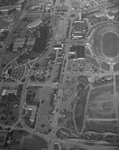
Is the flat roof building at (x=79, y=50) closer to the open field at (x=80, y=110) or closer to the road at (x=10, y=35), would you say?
the open field at (x=80, y=110)

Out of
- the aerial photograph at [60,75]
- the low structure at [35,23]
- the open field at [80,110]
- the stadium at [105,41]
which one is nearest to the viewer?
the aerial photograph at [60,75]

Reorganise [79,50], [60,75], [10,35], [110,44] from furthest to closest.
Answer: [10,35], [110,44], [79,50], [60,75]

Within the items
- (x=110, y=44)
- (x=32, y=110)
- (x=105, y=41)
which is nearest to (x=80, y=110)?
(x=32, y=110)

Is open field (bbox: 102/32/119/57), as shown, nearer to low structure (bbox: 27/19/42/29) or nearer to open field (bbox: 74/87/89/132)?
open field (bbox: 74/87/89/132)

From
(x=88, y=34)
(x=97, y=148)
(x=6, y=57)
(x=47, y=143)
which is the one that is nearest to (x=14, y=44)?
(x=6, y=57)

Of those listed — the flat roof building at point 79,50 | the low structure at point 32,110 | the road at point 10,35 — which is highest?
the road at point 10,35

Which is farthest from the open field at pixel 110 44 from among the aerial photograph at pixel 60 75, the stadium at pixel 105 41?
the aerial photograph at pixel 60 75

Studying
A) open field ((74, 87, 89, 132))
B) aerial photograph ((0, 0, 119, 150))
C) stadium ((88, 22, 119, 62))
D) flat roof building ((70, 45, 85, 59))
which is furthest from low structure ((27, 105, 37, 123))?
stadium ((88, 22, 119, 62))

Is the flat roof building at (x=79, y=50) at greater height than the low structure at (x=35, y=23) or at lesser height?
lesser

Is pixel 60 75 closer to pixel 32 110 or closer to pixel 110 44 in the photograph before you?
pixel 32 110
